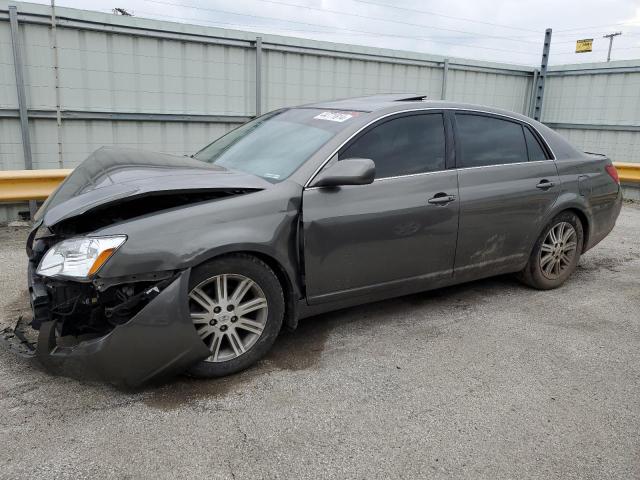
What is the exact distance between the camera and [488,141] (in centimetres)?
421

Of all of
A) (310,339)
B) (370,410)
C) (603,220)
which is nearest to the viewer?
(370,410)

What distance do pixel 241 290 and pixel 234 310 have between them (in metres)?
0.12

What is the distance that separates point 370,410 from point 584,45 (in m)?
13.3

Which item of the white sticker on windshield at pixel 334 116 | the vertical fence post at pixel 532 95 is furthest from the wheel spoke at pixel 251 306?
the vertical fence post at pixel 532 95

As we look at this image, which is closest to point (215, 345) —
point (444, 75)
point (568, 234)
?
point (568, 234)

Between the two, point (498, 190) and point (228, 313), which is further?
point (498, 190)

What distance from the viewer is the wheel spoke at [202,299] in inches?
114

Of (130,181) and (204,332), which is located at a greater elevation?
(130,181)

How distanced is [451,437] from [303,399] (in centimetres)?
80

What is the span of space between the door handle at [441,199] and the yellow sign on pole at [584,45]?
11496 millimetres

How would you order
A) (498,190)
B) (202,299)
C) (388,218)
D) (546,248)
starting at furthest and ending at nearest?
(546,248) → (498,190) → (388,218) → (202,299)

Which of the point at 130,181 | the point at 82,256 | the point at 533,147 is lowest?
the point at 82,256

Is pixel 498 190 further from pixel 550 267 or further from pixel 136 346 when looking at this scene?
pixel 136 346

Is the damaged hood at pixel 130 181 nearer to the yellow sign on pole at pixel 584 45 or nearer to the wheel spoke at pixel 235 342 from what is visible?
the wheel spoke at pixel 235 342
